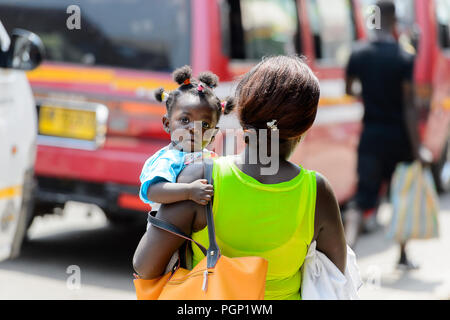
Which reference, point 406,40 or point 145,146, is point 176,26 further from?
point 406,40

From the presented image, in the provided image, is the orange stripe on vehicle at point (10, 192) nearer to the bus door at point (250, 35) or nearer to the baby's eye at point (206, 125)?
the bus door at point (250, 35)

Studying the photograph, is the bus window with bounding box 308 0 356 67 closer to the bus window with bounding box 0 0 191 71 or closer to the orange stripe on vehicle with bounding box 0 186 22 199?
the bus window with bounding box 0 0 191 71

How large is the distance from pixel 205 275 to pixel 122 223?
489 centimetres

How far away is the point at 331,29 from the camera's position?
6.35 metres

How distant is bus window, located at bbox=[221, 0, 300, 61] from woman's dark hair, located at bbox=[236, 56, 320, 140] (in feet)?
10.0

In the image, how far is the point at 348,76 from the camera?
548cm

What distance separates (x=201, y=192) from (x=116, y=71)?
3.25 meters

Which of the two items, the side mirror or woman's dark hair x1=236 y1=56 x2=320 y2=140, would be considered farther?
the side mirror

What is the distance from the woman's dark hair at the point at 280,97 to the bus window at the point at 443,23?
273 inches

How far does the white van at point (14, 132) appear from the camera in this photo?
3775 millimetres

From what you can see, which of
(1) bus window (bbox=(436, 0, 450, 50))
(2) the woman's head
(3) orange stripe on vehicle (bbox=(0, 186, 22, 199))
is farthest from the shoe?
(1) bus window (bbox=(436, 0, 450, 50))

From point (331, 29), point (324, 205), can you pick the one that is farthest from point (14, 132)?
point (331, 29)

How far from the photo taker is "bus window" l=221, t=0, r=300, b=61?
500 cm

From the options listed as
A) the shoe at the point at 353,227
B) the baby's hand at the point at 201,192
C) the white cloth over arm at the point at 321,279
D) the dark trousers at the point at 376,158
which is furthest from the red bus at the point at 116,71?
the baby's hand at the point at 201,192
